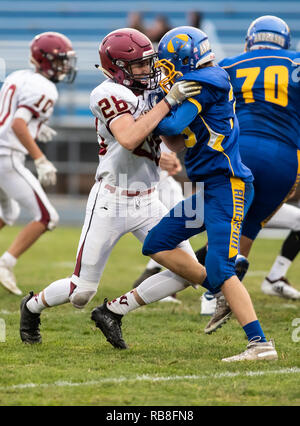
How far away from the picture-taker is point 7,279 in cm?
571

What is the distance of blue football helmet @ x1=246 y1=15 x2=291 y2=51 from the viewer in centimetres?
467

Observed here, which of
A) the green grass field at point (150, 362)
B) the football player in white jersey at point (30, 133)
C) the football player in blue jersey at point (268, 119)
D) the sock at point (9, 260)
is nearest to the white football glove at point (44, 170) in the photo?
the football player in white jersey at point (30, 133)

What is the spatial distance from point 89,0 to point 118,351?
1404cm

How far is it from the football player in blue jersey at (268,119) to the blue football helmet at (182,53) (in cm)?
98

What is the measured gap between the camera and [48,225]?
18.7 feet

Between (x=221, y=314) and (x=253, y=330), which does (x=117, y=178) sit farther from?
(x=253, y=330)

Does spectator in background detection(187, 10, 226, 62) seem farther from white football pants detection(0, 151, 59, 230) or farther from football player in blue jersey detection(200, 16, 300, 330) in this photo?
football player in blue jersey detection(200, 16, 300, 330)

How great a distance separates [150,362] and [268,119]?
1726mm

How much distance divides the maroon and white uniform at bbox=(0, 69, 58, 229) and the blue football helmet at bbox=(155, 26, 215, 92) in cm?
224

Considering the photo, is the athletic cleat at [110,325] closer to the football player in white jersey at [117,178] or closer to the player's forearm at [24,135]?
the football player in white jersey at [117,178]

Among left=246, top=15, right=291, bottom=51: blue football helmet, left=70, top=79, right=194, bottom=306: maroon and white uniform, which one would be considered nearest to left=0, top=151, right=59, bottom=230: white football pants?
left=70, top=79, right=194, bottom=306: maroon and white uniform

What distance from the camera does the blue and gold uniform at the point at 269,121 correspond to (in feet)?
14.9
